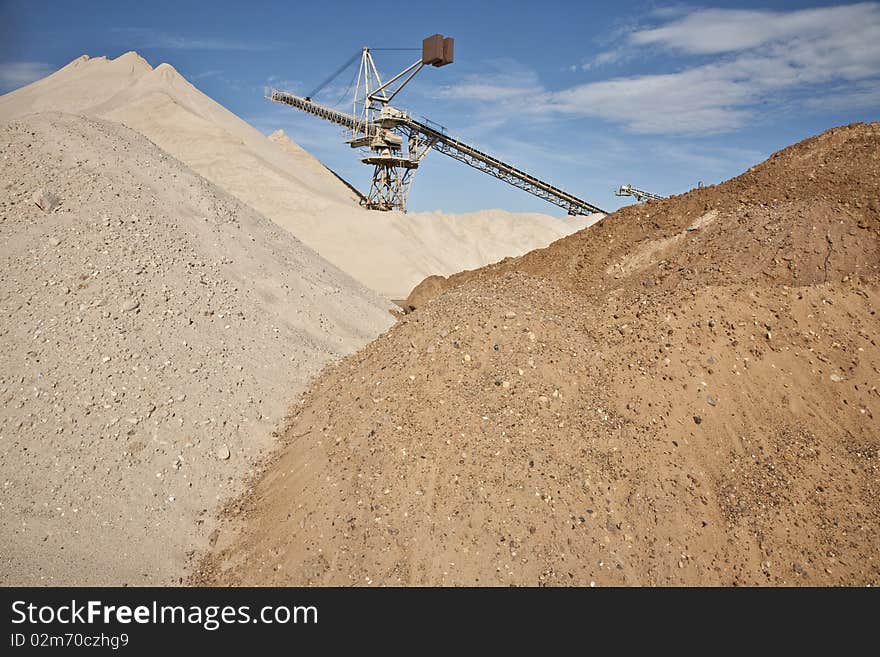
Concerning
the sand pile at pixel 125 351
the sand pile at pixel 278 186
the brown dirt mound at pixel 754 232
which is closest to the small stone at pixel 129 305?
the sand pile at pixel 125 351

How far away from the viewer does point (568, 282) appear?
27.9 feet

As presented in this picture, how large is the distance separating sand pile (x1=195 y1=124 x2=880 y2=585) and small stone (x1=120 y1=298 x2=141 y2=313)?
2720mm

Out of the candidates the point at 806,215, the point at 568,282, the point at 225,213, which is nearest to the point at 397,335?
the point at 568,282

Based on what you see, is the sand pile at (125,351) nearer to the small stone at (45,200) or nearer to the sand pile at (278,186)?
the small stone at (45,200)

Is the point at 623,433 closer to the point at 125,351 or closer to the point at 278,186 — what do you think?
the point at 125,351

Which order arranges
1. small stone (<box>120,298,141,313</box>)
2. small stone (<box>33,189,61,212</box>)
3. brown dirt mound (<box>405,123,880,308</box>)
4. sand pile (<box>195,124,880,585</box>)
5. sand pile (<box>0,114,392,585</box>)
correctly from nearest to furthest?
sand pile (<box>195,124,880,585</box>)
sand pile (<box>0,114,392,585</box>)
brown dirt mound (<box>405,123,880,308</box>)
small stone (<box>120,298,141,313</box>)
small stone (<box>33,189,61,212</box>)

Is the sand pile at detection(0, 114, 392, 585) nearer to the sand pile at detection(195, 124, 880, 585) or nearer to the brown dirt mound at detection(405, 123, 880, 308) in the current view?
the sand pile at detection(195, 124, 880, 585)

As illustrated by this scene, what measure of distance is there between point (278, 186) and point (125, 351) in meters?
18.0

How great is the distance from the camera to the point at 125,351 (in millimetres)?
7707

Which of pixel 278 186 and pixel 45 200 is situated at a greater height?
pixel 45 200

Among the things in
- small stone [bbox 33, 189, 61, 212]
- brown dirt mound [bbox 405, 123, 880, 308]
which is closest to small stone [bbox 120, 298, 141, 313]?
small stone [bbox 33, 189, 61, 212]

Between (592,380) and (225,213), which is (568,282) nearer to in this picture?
(592,380)

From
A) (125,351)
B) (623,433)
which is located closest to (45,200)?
(125,351)

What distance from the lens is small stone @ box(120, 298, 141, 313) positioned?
8.17m
